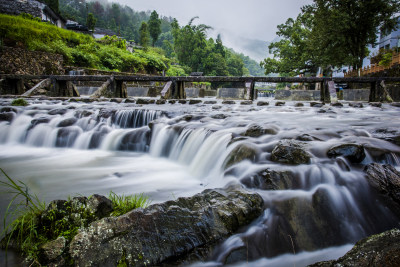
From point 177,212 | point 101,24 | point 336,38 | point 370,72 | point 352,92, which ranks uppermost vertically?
point 101,24

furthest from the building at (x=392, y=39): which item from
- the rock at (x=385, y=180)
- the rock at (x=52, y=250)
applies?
the rock at (x=52, y=250)

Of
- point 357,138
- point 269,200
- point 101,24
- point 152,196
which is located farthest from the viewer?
point 101,24

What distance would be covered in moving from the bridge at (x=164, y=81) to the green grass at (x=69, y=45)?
25.8ft

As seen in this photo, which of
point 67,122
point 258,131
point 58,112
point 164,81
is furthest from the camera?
point 164,81

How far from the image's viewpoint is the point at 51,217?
6.16ft

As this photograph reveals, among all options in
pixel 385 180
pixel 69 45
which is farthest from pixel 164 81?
pixel 69 45

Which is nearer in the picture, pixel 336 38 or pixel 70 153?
pixel 70 153

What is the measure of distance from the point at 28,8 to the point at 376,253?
49312 millimetres

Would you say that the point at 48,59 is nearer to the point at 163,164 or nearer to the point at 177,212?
the point at 163,164

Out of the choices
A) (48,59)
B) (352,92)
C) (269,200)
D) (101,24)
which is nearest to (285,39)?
(352,92)

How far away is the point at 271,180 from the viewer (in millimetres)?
2723

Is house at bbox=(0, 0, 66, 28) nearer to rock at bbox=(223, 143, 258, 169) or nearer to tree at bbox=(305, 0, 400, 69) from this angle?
tree at bbox=(305, 0, 400, 69)

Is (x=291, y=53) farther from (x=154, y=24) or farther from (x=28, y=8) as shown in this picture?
(x=154, y=24)

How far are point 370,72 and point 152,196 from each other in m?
25.2
